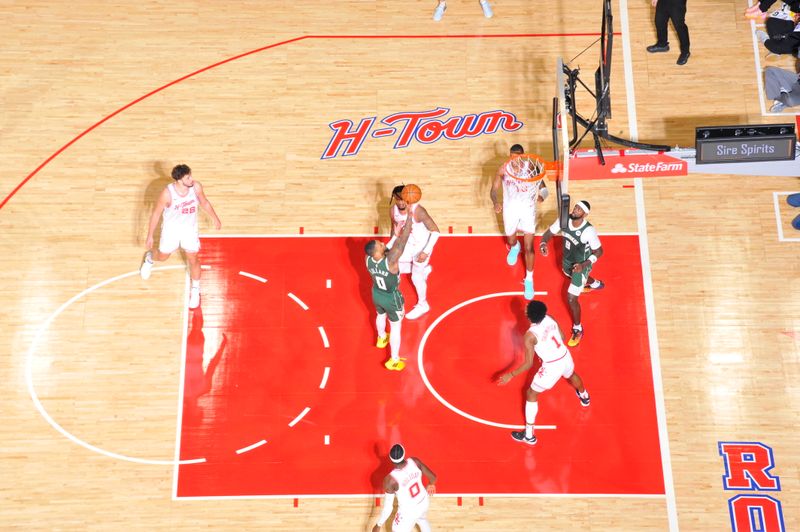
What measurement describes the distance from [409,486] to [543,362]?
2.43 m

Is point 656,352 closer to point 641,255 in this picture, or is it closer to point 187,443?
point 641,255

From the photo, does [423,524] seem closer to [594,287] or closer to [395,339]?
[395,339]

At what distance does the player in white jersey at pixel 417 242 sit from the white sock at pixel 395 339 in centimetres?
56

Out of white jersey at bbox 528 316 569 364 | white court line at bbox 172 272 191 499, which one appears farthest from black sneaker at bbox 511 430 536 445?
white court line at bbox 172 272 191 499

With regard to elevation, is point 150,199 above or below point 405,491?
above

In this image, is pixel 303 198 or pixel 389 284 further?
pixel 303 198

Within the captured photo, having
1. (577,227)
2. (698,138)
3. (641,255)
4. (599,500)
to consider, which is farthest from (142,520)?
(698,138)

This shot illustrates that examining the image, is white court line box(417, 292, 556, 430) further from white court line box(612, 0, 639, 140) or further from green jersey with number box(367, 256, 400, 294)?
white court line box(612, 0, 639, 140)

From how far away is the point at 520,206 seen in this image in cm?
1175

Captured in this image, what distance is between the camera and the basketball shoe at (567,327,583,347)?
12.0 metres

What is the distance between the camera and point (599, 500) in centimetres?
1102

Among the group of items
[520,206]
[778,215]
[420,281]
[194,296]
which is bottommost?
[194,296]

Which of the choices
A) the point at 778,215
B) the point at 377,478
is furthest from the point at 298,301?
the point at 778,215

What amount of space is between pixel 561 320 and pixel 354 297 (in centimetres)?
318
